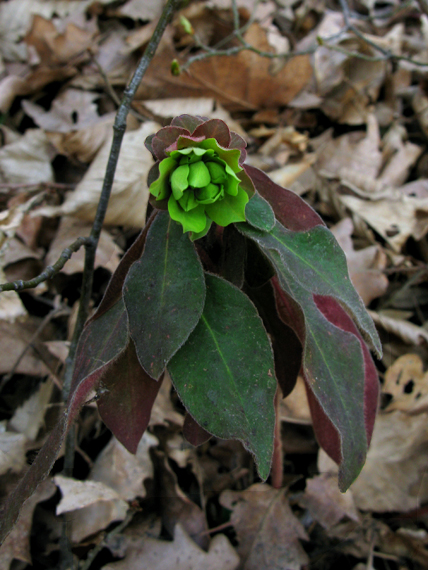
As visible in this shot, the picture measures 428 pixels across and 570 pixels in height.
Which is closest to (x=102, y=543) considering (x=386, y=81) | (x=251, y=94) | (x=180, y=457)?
(x=180, y=457)

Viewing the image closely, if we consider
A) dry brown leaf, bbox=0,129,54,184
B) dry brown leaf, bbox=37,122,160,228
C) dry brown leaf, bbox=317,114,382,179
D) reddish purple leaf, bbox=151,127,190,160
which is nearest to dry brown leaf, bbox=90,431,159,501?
dry brown leaf, bbox=37,122,160,228

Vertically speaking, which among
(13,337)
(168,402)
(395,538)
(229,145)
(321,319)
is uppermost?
(229,145)

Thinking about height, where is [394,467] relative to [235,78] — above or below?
below

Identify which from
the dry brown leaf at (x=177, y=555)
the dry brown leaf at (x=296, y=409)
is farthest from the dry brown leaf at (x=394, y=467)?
the dry brown leaf at (x=177, y=555)

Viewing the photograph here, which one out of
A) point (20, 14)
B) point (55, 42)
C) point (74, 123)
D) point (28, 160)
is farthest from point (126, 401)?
point (20, 14)

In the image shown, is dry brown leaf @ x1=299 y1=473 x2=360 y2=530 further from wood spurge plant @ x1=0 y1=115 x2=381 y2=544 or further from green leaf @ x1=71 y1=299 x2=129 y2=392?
green leaf @ x1=71 y1=299 x2=129 y2=392

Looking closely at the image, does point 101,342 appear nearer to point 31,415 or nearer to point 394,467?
point 31,415

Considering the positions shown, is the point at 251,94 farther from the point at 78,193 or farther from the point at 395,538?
the point at 395,538
